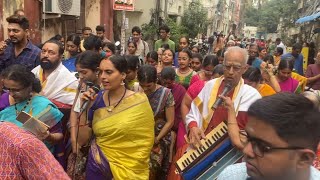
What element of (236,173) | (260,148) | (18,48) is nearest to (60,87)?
(18,48)

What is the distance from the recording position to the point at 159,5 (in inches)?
717

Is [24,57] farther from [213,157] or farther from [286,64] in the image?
[286,64]

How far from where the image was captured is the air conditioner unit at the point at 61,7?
9015mm

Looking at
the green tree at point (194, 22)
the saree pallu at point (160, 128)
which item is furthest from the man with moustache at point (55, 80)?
the green tree at point (194, 22)

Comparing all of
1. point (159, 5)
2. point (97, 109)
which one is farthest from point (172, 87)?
point (159, 5)

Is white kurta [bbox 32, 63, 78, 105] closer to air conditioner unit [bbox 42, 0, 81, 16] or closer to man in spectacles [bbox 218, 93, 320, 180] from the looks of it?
man in spectacles [bbox 218, 93, 320, 180]

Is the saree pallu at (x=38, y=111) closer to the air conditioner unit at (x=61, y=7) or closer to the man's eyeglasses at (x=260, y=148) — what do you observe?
the man's eyeglasses at (x=260, y=148)

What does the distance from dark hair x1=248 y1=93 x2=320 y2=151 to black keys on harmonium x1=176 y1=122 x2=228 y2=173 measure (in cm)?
141

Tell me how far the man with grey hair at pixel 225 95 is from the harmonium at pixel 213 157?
0.54 feet

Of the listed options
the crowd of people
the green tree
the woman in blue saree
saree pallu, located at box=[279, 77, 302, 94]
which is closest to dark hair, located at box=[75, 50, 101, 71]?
the crowd of people

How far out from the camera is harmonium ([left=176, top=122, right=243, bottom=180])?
9.41 ft

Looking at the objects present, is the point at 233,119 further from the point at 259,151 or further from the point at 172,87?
the point at 172,87

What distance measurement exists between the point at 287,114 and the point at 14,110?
230 cm

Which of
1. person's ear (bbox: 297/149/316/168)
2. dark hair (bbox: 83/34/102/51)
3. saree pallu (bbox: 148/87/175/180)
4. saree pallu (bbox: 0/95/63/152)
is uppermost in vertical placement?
dark hair (bbox: 83/34/102/51)
